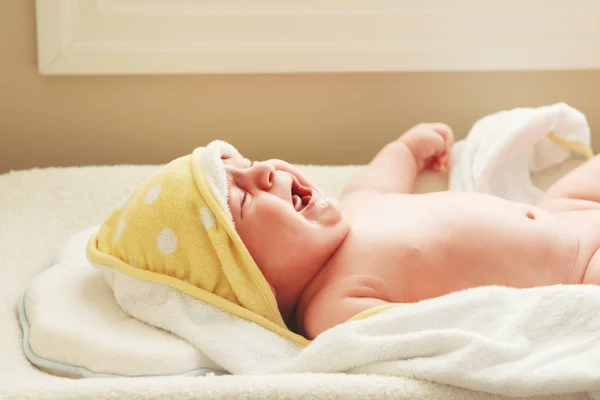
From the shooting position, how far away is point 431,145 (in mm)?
1389

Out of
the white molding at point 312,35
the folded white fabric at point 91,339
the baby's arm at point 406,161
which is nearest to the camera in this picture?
the folded white fabric at point 91,339

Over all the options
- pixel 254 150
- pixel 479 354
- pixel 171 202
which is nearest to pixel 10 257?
pixel 171 202

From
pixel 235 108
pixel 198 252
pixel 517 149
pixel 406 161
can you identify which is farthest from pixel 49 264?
pixel 517 149

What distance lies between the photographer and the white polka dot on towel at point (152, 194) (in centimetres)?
104

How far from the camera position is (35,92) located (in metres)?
1.52

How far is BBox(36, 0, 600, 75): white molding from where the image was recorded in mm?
1458

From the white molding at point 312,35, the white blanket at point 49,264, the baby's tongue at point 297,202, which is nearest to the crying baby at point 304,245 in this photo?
the baby's tongue at point 297,202

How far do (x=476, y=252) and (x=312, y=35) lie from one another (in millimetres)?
639

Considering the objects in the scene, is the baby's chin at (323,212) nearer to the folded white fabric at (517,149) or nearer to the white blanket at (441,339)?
the white blanket at (441,339)

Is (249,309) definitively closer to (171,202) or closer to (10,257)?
(171,202)

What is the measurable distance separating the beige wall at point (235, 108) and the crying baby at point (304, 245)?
1.47 feet

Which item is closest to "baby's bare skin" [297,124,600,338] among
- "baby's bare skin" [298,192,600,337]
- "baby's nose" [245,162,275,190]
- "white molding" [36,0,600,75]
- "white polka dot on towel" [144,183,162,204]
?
"baby's bare skin" [298,192,600,337]

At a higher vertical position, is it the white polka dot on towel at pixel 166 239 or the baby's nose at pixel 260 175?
the baby's nose at pixel 260 175

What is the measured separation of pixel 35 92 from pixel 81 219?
338 millimetres
